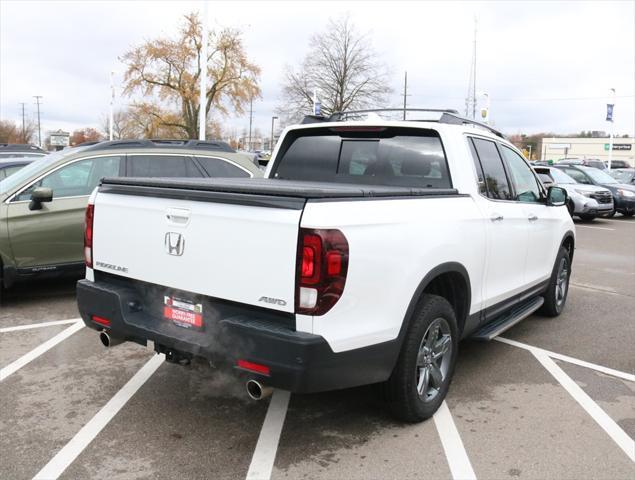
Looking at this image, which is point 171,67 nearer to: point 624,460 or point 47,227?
point 47,227

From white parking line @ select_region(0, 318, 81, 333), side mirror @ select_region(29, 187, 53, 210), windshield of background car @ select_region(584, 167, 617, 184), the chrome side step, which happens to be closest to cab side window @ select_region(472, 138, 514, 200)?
the chrome side step

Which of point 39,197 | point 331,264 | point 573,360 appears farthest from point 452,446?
point 39,197

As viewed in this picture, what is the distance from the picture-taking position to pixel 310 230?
9.16 ft

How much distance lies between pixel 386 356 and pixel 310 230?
90 cm

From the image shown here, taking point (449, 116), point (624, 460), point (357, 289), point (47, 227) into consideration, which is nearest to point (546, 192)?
point (449, 116)

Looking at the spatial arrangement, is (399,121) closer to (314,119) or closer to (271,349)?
(314,119)

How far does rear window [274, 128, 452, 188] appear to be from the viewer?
434cm

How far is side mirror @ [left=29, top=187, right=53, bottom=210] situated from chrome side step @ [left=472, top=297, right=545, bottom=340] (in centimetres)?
469

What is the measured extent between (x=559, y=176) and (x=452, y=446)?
57.6 feet

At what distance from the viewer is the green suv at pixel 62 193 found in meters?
6.25

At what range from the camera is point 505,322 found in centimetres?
476

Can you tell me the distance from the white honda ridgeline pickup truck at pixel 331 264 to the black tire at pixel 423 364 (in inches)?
0.4

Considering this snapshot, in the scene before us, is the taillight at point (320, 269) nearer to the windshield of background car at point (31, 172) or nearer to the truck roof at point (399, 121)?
the truck roof at point (399, 121)

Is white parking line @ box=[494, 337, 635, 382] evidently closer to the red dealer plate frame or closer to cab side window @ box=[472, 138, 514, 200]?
cab side window @ box=[472, 138, 514, 200]
